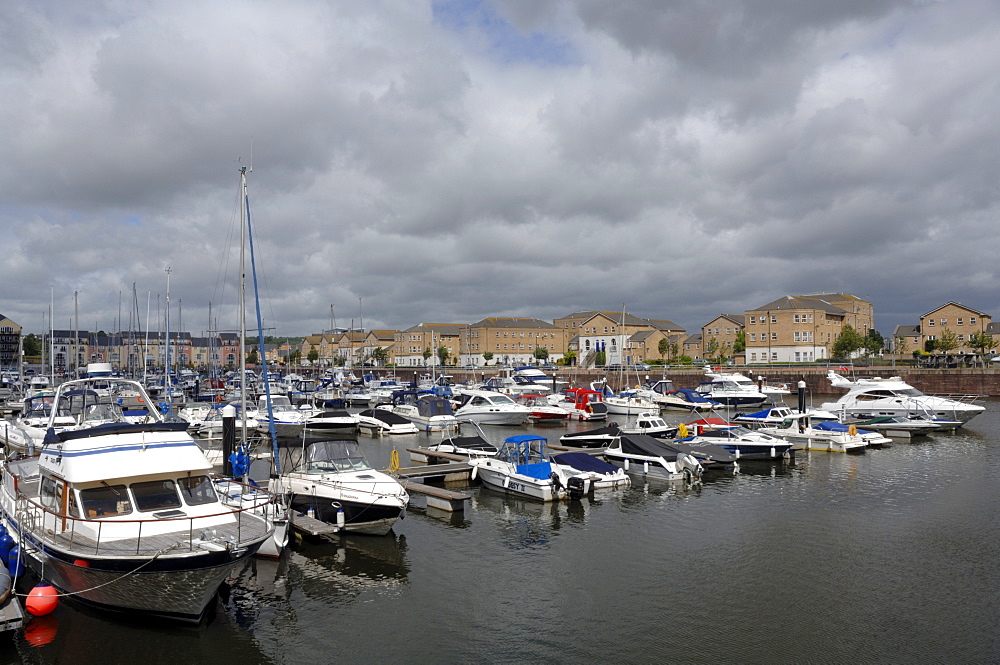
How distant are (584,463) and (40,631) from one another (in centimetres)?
2034

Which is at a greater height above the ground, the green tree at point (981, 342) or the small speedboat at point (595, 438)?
A: the green tree at point (981, 342)

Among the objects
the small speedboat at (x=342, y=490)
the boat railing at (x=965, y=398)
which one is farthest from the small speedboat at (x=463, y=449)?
the boat railing at (x=965, y=398)

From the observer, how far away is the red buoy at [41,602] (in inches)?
569

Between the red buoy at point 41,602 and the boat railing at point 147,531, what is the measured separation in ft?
3.80

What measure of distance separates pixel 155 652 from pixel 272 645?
2.22 m

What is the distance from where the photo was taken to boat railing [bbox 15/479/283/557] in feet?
44.5

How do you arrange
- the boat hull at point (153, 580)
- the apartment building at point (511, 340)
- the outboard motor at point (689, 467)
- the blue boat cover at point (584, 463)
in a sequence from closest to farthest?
1. the boat hull at point (153, 580)
2. the blue boat cover at point (584, 463)
3. the outboard motor at point (689, 467)
4. the apartment building at point (511, 340)

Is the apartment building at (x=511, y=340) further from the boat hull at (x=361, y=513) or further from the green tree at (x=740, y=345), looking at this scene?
the boat hull at (x=361, y=513)

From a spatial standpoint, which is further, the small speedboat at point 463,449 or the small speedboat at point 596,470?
the small speedboat at point 463,449

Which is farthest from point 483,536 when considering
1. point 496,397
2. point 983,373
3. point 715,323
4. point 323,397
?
point 715,323

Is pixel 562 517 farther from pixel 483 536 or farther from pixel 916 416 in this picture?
pixel 916 416

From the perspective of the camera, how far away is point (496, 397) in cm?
5512

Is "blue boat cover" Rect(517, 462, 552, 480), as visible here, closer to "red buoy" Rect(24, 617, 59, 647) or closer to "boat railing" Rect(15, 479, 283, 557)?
"boat railing" Rect(15, 479, 283, 557)

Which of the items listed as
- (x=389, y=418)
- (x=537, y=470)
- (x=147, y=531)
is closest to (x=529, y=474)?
(x=537, y=470)
